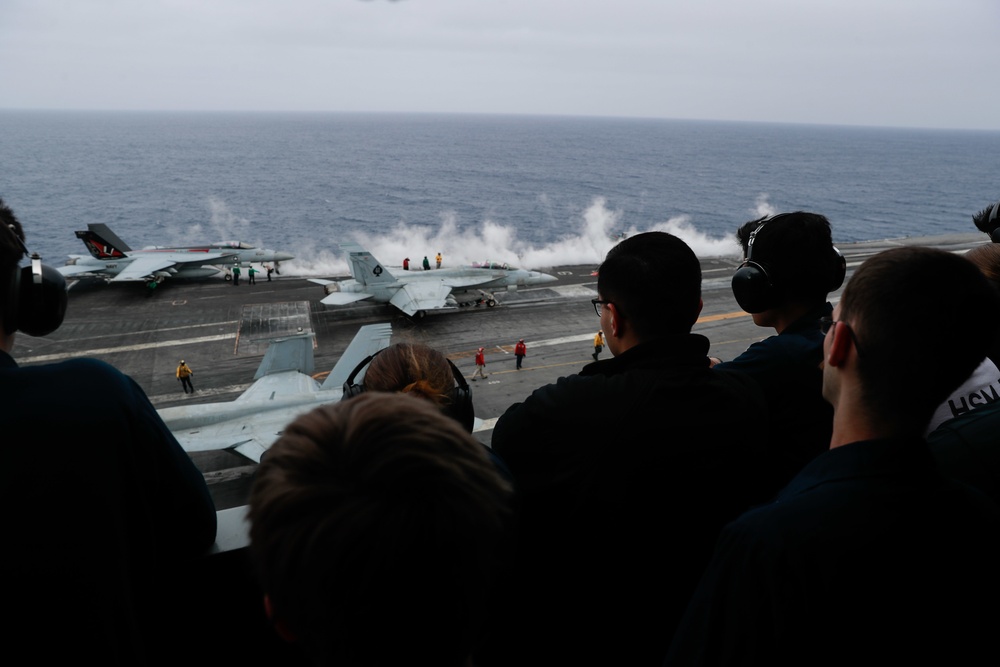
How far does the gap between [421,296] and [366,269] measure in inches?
136

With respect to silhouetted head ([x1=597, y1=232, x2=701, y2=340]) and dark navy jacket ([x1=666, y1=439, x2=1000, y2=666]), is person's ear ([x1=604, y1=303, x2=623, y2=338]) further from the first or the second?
dark navy jacket ([x1=666, y1=439, x2=1000, y2=666])

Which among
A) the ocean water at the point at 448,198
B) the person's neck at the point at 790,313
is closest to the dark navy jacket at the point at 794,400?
the person's neck at the point at 790,313

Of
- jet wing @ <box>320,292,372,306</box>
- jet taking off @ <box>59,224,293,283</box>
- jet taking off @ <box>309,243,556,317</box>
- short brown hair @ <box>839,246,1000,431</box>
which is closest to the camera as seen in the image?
short brown hair @ <box>839,246,1000,431</box>

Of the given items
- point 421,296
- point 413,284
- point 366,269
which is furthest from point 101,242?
point 421,296

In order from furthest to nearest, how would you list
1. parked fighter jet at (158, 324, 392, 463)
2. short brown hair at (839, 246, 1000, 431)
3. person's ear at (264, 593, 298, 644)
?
parked fighter jet at (158, 324, 392, 463) < short brown hair at (839, 246, 1000, 431) < person's ear at (264, 593, 298, 644)

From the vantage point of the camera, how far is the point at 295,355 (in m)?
19.0

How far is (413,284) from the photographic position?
34.5 m

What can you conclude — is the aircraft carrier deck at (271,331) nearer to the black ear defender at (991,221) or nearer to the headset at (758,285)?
the black ear defender at (991,221)

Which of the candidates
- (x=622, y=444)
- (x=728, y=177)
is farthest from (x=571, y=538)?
(x=728, y=177)

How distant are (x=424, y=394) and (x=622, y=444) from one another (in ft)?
3.42

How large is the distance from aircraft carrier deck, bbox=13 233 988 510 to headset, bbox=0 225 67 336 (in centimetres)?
1739

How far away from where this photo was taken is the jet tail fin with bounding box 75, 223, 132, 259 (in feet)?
120

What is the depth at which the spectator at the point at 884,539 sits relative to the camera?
199 cm

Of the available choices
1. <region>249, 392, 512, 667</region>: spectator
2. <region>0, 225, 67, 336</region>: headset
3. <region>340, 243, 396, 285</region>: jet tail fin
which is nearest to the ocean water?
<region>340, 243, 396, 285</region>: jet tail fin
